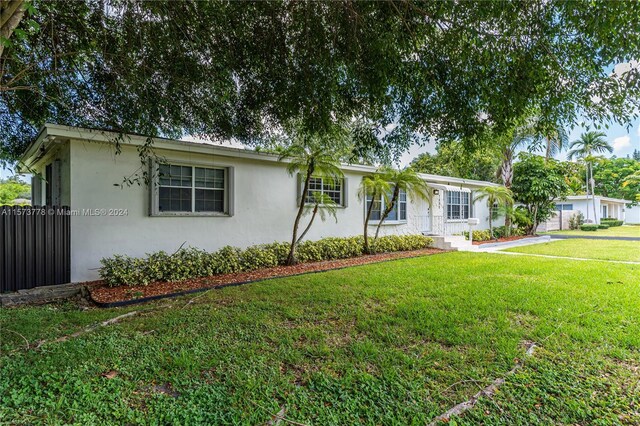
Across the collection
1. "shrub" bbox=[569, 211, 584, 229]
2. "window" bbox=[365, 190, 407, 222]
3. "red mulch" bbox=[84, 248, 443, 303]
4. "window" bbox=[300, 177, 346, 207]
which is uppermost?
"window" bbox=[300, 177, 346, 207]

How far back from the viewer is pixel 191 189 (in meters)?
8.34

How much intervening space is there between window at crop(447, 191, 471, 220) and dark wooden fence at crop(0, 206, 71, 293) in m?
14.4

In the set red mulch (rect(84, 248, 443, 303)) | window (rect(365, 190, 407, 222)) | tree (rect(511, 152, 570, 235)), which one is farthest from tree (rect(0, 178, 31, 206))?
tree (rect(511, 152, 570, 235))

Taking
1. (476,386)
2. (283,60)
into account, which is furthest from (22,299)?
(476,386)

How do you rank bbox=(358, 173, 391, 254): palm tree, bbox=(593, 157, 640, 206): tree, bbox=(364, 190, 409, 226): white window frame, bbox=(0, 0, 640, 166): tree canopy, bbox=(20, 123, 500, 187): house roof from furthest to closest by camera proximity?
bbox=(593, 157, 640, 206): tree, bbox=(364, 190, 409, 226): white window frame, bbox=(358, 173, 391, 254): palm tree, bbox=(20, 123, 500, 187): house roof, bbox=(0, 0, 640, 166): tree canopy

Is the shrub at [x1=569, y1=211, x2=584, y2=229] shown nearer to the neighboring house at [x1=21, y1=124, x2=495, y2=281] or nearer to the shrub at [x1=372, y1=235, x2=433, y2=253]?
the shrub at [x1=372, y1=235, x2=433, y2=253]

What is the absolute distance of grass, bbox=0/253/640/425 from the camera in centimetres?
263

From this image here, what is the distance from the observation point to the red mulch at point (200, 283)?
233 inches

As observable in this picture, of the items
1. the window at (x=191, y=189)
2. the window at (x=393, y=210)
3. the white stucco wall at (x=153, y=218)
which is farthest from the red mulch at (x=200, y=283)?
the window at (x=393, y=210)

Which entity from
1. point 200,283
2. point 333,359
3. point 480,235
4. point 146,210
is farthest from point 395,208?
point 333,359

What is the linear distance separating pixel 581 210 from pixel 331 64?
35668mm

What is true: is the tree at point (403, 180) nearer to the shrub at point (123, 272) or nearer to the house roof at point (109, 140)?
the house roof at point (109, 140)

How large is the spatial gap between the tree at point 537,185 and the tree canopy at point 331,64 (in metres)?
13.7

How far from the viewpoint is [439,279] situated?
23.3 ft
